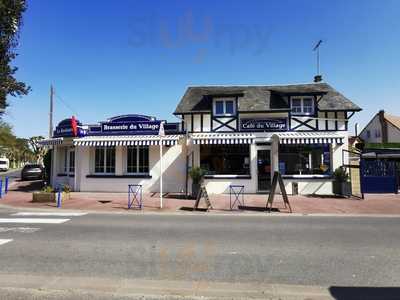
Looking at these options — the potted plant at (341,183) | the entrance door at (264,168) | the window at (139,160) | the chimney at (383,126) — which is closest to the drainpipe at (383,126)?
the chimney at (383,126)

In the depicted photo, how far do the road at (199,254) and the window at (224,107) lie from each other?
10.2 m

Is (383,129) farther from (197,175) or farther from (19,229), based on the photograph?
(19,229)

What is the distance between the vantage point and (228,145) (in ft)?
63.9

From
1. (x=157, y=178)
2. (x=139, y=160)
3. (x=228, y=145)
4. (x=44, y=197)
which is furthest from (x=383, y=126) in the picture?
(x=44, y=197)

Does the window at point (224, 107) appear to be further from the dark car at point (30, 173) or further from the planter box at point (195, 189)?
the dark car at point (30, 173)

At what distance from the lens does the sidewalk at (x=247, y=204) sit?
13.6m

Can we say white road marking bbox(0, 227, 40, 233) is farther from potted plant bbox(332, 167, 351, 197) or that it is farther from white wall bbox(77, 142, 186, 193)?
potted plant bbox(332, 167, 351, 197)

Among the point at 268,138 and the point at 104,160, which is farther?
the point at 104,160

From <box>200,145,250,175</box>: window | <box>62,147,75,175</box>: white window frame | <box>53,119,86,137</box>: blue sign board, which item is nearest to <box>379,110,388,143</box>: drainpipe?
<box>200,145,250,175</box>: window

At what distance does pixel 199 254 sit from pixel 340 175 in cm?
1343

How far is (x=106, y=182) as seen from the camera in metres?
19.7

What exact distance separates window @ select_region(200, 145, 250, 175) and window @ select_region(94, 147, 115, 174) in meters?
5.08

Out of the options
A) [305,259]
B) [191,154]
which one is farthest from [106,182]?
[305,259]

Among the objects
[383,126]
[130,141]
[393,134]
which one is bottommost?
[130,141]
